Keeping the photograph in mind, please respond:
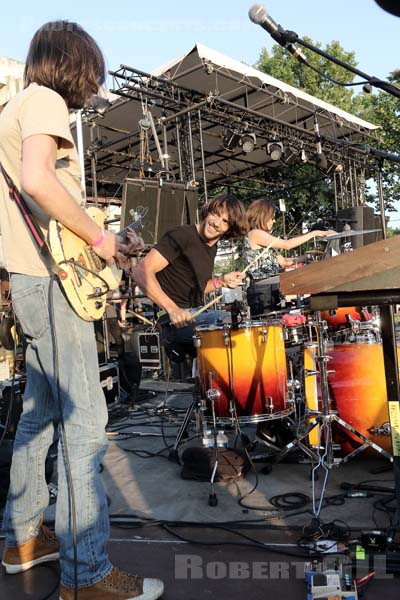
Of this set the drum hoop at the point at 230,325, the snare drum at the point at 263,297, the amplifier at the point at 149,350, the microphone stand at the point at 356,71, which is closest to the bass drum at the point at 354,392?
the drum hoop at the point at 230,325

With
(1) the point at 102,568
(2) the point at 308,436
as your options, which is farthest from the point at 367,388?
(1) the point at 102,568

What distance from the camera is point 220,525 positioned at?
2422 millimetres

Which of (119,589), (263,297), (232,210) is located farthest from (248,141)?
(119,589)

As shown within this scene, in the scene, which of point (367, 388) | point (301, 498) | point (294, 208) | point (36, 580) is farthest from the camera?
point (294, 208)

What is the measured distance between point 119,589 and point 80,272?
3.63 ft

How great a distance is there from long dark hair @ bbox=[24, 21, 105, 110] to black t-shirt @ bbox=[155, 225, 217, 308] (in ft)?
5.60

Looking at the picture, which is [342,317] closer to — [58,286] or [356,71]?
[356,71]

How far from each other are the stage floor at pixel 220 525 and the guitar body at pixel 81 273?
109cm

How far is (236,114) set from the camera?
11422mm

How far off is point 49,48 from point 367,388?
248 cm

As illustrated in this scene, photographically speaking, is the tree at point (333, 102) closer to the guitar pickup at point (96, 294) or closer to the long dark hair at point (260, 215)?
the long dark hair at point (260, 215)

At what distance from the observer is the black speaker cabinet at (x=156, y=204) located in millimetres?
8602

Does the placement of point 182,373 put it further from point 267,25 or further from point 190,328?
point 267,25

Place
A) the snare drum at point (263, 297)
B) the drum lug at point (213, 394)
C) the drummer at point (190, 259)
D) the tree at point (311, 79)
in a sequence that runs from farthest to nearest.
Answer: the tree at point (311, 79) → the snare drum at point (263, 297) → the drummer at point (190, 259) → the drum lug at point (213, 394)
